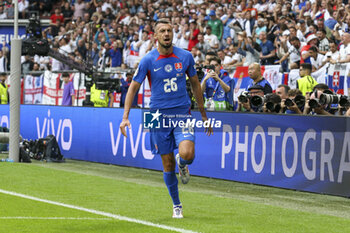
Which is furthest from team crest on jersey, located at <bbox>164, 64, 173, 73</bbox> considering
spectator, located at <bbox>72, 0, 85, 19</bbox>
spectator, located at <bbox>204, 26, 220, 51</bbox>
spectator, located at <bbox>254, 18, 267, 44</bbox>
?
spectator, located at <bbox>72, 0, 85, 19</bbox>

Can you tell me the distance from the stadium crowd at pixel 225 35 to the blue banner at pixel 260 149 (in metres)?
0.40

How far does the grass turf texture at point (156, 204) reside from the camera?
7.65 m

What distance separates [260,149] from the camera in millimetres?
11906

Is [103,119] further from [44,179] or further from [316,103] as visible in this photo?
[316,103]

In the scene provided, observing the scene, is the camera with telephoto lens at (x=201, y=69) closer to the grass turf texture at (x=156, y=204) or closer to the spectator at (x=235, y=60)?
the grass turf texture at (x=156, y=204)

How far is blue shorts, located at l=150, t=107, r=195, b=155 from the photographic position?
313 inches

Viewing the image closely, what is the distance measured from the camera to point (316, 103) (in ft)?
35.7

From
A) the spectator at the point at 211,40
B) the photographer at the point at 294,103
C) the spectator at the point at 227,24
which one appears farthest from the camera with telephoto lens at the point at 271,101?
the spectator at the point at 227,24

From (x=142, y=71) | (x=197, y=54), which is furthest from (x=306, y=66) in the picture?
(x=197, y=54)

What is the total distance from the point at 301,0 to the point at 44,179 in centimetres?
1062

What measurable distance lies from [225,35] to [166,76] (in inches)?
536

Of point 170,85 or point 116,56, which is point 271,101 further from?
point 116,56

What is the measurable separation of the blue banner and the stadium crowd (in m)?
0.40

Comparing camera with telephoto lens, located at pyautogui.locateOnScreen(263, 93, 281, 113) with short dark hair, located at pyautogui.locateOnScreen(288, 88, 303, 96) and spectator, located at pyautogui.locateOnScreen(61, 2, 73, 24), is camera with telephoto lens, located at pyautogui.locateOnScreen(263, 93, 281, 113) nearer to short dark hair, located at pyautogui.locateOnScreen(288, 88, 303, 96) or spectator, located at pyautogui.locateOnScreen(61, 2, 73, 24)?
short dark hair, located at pyautogui.locateOnScreen(288, 88, 303, 96)
